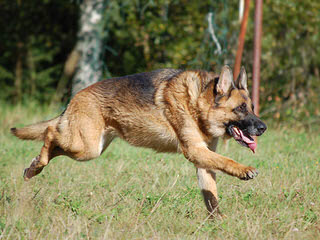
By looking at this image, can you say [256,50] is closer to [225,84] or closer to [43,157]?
[225,84]

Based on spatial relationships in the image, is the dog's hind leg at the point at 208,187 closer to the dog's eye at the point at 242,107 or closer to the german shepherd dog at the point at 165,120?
the german shepherd dog at the point at 165,120

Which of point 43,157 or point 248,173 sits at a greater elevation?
point 248,173

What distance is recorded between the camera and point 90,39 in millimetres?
11188

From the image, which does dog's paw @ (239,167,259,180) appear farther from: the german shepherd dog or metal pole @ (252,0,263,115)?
metal pole @ (252,0,263,115)

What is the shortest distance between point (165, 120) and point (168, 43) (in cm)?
974

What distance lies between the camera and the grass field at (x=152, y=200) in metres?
3.80

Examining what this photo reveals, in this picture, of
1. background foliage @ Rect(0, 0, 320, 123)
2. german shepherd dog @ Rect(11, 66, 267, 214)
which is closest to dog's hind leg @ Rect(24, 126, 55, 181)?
german shepherd dog @ Rect(11, 66, 267, 214)

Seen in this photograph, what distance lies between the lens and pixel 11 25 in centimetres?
1855

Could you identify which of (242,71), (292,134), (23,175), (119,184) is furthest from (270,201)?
(292,134)

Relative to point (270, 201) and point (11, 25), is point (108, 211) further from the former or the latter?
point (11, 25)

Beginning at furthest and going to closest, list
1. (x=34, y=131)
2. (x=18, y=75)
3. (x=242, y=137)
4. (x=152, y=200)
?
(x=18, y=75)
(x=34, y=131)
(x=242, y=137)
(x=152, y=200)

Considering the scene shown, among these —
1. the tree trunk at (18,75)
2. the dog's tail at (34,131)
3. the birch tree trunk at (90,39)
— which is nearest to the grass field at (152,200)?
the dog's tail at (34,131)

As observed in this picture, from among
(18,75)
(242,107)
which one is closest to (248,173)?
(242,107)

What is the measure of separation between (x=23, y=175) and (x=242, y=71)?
298 centimetres
